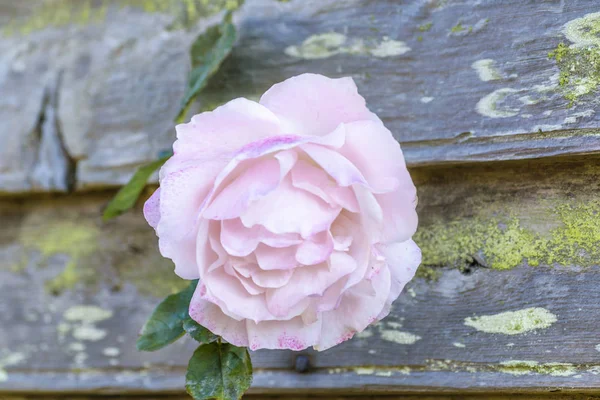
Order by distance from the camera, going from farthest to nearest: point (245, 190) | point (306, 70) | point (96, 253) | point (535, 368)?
point (96, 253)
point (306, 70)
point (535, 368)
point (245, 190)

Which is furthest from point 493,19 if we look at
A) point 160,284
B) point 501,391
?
point 160,284

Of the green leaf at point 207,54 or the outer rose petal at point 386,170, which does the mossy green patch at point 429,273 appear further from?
the green leaf at point 207,54

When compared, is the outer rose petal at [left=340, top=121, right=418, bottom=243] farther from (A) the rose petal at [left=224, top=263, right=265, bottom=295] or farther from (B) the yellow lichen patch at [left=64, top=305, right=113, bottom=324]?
(B) the yellow lichen patch at [left=64, top=305, right=113, bottom=324]

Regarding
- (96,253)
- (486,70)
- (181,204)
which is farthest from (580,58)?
(96,253)

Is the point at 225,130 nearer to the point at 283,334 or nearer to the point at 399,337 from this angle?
the point at 283,334

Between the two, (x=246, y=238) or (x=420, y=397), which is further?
(x=420, y=397)
